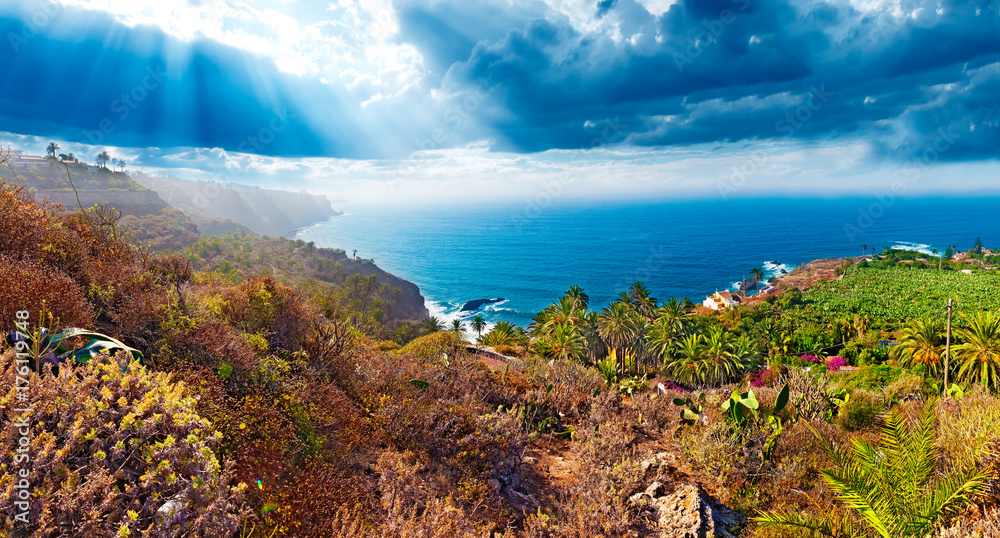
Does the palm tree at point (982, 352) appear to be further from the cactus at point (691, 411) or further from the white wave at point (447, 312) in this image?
the white wave at point (447, 312)

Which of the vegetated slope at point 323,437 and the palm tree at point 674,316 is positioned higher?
the vegetated slope at point 323,437

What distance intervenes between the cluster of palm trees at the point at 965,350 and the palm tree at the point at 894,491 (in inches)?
867

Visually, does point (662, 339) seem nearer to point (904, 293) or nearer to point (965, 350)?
point (965, 350)

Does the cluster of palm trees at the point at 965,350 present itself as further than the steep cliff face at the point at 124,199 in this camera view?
No

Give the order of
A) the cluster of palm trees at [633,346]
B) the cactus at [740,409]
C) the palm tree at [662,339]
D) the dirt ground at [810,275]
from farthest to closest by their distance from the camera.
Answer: the dirt ground at [810,275]
the palm tree at [662,339]
the cluster of palm trees at [633,346]
the cactus at [740,409]

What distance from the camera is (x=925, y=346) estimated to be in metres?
27.9

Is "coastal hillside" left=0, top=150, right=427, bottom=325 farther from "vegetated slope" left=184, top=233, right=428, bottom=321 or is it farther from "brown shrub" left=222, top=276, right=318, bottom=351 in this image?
"brown shrub" left=222, top=276, right=318, bottom=351

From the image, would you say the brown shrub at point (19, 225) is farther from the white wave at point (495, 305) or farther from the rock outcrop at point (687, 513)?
the white wave at point (495, 305)

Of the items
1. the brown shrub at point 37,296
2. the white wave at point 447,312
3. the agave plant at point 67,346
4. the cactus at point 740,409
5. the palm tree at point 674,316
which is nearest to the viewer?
the agave plant at point 67,346

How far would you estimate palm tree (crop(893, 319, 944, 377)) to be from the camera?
27.1 metres

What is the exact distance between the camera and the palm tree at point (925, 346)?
27.1 m

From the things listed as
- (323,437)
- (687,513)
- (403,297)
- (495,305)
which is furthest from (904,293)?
(323,437)

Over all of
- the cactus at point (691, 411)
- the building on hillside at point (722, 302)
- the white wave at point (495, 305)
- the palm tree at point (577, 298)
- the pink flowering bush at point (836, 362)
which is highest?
the cactus at point (691, 411)

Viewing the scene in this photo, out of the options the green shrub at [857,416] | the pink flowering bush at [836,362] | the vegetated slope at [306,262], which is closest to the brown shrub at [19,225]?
the green shrub at [857,416]
